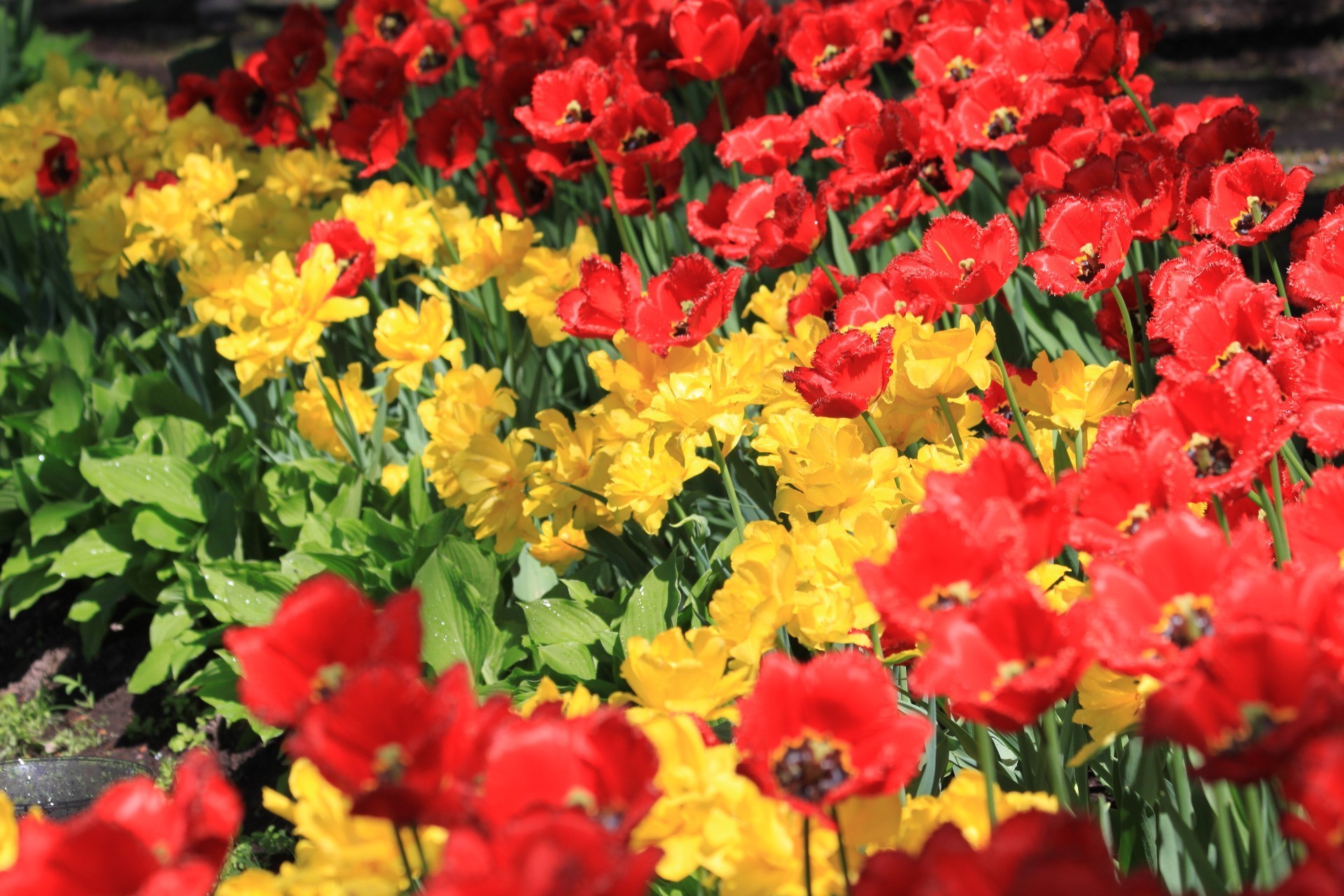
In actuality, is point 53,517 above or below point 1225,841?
below

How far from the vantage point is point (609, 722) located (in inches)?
30.4

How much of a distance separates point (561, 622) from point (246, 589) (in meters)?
0.68

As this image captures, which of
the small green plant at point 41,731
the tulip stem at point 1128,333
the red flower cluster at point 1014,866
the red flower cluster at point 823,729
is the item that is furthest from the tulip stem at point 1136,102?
the small green plant at point 41,731

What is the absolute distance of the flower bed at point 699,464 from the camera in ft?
2.52

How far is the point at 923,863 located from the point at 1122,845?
0.59 meters

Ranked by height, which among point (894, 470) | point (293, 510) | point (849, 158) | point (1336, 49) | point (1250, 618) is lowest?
point (1336, 49)

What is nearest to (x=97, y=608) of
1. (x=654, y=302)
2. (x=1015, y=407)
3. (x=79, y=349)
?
(x=79, y=349)

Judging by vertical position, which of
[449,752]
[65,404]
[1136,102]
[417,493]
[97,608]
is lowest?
[97,608]

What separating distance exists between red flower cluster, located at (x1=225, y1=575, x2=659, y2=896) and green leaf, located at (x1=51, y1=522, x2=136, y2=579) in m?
1.92

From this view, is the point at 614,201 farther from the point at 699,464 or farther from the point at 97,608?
the point at 97,608

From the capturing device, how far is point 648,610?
1635mm

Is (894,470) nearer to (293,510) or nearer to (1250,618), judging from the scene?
(1250,618)

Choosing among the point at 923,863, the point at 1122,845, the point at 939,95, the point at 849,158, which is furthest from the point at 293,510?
the point at 923,863

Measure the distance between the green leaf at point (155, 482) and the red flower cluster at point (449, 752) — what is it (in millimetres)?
1725
